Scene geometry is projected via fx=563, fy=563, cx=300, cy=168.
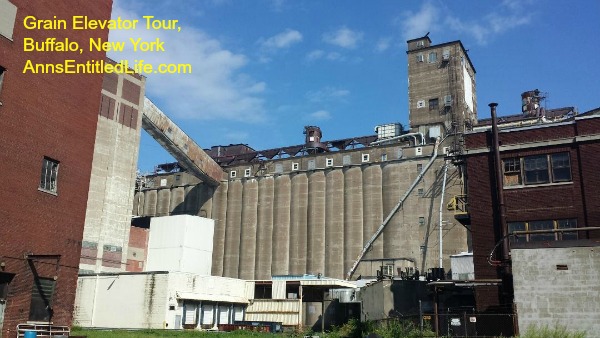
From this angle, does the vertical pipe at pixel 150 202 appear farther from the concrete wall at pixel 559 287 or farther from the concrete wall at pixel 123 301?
the concrete wall at pixel 559 287

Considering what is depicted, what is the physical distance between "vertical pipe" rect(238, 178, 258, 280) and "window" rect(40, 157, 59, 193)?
→ 50.8m

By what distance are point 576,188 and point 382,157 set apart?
132 ft

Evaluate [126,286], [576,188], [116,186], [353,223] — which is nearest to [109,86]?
[116,186]

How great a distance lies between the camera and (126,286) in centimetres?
4284

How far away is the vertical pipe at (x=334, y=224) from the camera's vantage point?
217ft

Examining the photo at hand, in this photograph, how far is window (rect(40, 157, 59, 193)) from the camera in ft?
74.3

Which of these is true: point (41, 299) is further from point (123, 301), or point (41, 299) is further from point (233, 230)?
point (233, 230)

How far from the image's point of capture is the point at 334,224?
224ft

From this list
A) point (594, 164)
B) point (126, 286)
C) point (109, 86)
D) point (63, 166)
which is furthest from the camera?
point (109, 86)

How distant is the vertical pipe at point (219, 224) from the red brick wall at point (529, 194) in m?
50.2

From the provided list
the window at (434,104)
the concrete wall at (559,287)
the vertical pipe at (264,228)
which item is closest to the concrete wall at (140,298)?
the vertical pipe at (264,228)

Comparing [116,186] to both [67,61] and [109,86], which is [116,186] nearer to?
[109,86]

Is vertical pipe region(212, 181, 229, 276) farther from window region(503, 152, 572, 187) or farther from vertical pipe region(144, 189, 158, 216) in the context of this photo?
window region(503, 152, 572, 187)

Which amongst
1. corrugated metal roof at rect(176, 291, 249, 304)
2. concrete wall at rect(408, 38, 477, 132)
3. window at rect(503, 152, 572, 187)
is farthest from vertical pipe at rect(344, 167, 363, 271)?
window at rect(503, 152, 572, 187)
